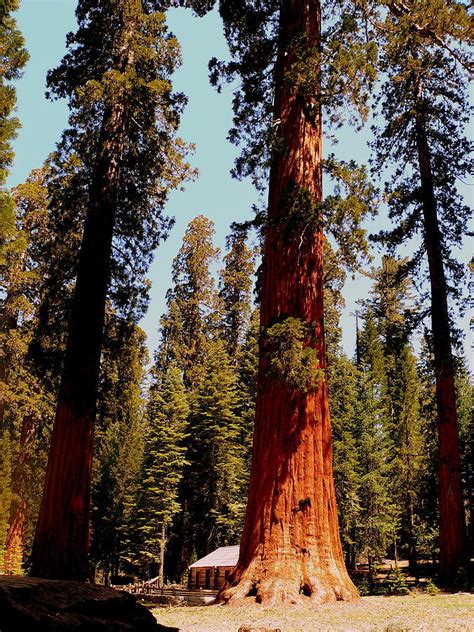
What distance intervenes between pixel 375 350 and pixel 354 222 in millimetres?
40058

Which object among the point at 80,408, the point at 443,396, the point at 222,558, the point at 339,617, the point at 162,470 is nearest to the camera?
the point at 339,617

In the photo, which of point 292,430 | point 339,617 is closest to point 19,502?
point 292,430

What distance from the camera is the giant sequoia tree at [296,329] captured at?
5.86 metres

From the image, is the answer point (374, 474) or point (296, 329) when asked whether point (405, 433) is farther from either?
point (296, 329)

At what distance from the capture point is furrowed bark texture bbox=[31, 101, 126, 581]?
8.20 metres

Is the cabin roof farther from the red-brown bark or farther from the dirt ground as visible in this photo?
the dirt ground

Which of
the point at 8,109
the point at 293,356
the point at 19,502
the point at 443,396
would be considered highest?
the point at 8,109

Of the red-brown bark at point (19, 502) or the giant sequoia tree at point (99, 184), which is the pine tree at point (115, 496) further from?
the giant sequoia tree at point (99, 184)

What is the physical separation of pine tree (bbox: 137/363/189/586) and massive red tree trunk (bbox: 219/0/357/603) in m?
27.5

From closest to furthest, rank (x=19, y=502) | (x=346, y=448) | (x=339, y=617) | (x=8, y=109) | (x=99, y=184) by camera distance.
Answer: (x=339, y=617)
(x=99, y=184)
(x=8, y=109)
(x=19, y=502)
(x=346, y=448)

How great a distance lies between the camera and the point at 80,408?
8930 millimetres

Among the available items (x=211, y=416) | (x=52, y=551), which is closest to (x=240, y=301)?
(x=211, y=416)

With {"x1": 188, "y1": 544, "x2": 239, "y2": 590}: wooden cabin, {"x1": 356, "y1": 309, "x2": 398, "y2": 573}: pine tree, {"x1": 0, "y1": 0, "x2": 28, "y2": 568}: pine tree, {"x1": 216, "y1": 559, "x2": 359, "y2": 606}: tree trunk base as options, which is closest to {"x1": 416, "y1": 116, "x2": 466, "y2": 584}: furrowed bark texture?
{"x1": 216, "y1": 559, "x2": 359, "y2": 606}: tree trunk base

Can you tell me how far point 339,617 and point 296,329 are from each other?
295 cm
